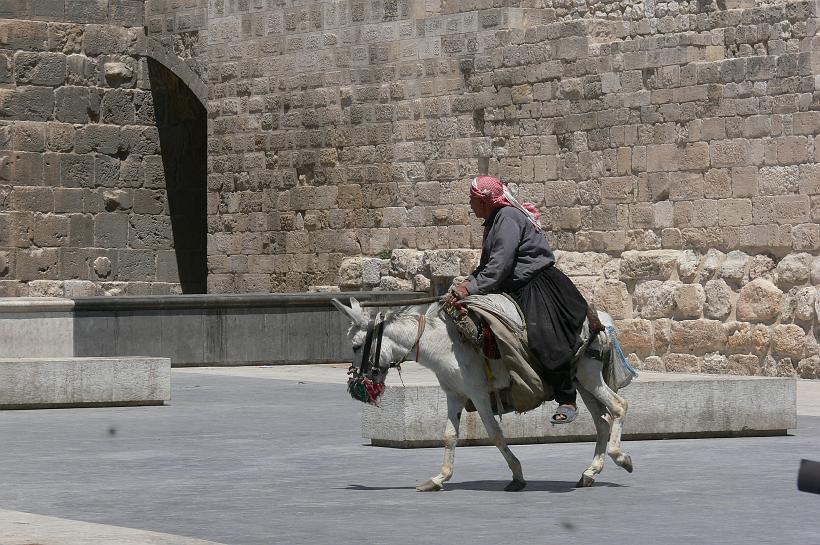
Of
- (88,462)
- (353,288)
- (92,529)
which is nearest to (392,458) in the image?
(88,462)

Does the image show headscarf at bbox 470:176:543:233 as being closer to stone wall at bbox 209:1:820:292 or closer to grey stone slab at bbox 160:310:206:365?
stone wall at bbox 209:1:820:292

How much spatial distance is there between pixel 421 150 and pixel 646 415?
31.5 ft

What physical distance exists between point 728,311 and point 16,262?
1012 cm

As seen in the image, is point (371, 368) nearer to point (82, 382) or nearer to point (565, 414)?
point (565, 414)

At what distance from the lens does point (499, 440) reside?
8.12 metres

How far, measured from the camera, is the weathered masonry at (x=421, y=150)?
1612cm

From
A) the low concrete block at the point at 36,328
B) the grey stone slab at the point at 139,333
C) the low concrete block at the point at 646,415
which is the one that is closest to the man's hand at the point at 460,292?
the low concrete block at the point at 646,415

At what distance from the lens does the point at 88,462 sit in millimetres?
9312

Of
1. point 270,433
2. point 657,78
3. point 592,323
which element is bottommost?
point 270,433

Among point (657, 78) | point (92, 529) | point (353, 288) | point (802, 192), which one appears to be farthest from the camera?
point (353, 288)

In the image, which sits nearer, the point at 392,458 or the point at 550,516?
the point at 550,516

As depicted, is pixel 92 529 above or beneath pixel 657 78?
beneath

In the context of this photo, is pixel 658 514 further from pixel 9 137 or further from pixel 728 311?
pixel 9 137

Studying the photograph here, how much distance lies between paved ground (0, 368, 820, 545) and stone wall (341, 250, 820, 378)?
361 cm
